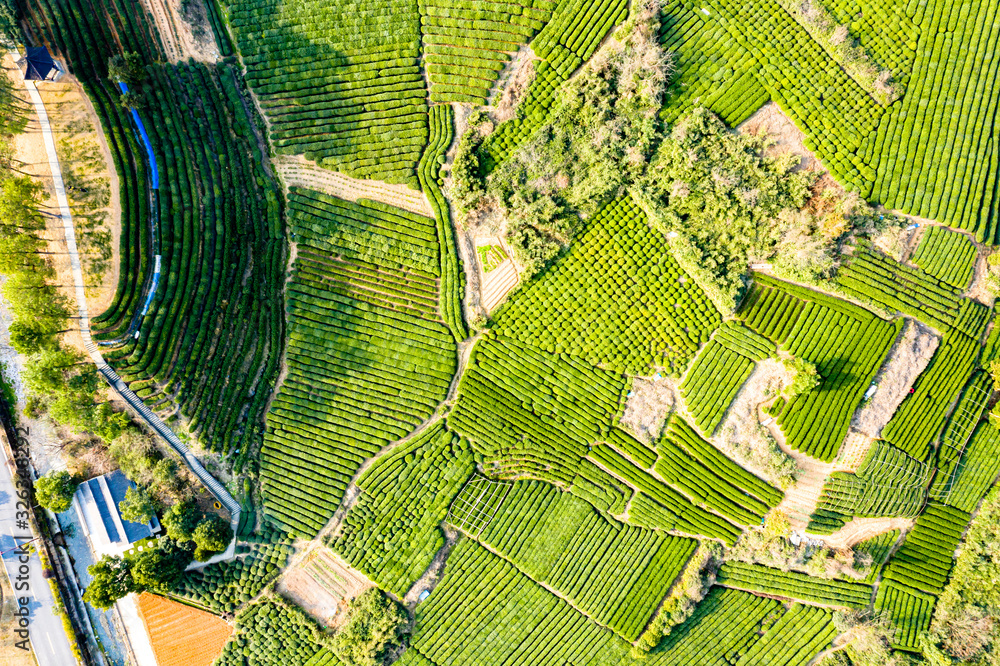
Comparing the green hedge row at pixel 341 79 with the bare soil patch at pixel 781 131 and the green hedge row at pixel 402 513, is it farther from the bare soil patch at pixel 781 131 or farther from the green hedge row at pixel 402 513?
A: the bare soil patch at pixel 781 131

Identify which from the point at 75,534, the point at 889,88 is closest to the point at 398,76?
the point at 889,88

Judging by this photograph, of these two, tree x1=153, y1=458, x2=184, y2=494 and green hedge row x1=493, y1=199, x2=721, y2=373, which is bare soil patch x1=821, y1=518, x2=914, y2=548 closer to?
green hedge row x1=493, y1=199, x2=721, y2=373

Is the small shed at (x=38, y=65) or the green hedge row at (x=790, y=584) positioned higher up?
the small shed at (x=38, y=65)

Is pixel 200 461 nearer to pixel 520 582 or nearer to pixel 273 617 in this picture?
pixel 273 617

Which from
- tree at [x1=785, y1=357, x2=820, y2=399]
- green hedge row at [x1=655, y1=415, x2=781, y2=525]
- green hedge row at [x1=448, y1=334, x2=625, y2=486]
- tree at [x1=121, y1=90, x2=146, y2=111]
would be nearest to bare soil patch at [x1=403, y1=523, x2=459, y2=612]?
green hedge row at [x1=448, y1=334, x2=625, y2=486]

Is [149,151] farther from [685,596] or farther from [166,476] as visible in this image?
[685,596]

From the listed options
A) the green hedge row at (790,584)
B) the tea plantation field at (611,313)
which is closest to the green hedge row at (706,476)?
the tea plantation field at (611,313)

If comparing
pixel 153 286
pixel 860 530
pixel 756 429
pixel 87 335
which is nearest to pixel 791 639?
pixel 860 530
